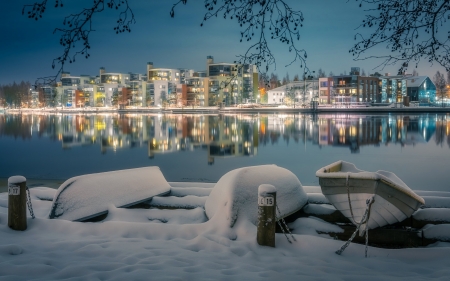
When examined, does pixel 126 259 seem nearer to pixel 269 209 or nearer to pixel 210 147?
pixel 269 209

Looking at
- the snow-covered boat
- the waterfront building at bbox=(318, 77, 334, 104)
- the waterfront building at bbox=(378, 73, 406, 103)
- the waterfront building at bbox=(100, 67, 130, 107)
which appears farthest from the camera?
the waterfront building at bbox=(100, 67, 130, 107)

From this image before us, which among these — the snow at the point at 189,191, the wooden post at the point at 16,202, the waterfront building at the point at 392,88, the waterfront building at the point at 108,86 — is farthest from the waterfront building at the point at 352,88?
the wooden post at the point at 16,202

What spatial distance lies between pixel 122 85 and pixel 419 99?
101871 mm

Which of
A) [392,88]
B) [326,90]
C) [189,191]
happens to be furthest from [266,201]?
[392,88]

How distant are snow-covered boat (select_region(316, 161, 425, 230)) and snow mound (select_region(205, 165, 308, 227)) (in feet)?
2.61

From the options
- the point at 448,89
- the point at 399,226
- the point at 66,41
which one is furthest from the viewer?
the point at 448,89

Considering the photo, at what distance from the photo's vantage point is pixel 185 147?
30484 mm

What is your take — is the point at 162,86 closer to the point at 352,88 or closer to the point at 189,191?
the point at 352,88

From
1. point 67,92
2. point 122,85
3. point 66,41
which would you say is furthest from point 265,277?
point 67,92

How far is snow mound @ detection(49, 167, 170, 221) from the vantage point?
8.60 m

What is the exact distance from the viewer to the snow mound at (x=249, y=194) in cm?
793

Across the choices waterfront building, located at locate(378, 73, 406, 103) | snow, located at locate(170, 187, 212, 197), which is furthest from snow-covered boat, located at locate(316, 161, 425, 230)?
waterfront building, located at locate(378, 73, 406, 103)

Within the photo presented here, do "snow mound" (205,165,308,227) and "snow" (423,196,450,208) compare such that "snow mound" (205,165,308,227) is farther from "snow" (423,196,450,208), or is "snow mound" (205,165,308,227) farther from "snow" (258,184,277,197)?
"snow" (423,196,450,208)

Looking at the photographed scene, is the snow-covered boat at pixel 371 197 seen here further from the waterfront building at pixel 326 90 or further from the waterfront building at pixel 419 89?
the waterfront building at pixel 419 89
